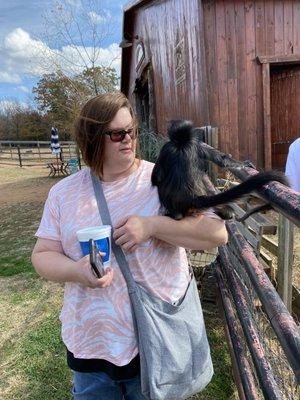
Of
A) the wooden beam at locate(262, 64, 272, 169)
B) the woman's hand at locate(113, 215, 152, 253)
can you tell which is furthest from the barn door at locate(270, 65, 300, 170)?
the woman's hand at locate(113, 215, 152, 253)

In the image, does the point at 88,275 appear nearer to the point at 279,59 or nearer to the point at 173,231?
the point at 173,231

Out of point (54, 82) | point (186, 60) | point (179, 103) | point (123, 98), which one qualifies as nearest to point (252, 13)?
point (186, 60)

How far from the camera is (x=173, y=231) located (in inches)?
52.4

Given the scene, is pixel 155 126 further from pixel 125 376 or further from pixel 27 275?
pixel 125 376

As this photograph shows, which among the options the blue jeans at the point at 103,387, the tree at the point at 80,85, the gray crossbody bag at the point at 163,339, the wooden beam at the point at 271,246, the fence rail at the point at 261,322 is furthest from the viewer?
the tree at the point at 80,85

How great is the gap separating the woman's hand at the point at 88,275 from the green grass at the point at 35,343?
1.82 meters

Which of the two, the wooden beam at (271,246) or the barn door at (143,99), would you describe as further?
the barn door at (143,99)

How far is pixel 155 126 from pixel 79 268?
32.7ft

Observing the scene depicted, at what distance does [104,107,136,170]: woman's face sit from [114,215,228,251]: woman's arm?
25 centimetres

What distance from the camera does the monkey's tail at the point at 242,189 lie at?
114cm

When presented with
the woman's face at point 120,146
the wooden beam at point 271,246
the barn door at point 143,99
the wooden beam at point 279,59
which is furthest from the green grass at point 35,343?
the barn door at point 143,99

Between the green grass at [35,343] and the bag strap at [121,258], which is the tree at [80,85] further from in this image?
the bag strap at [121,258]

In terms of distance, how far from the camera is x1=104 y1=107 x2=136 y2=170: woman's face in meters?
1.42

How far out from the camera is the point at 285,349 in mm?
1136
